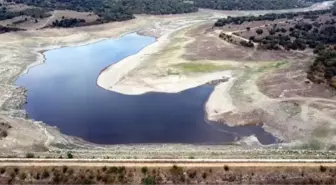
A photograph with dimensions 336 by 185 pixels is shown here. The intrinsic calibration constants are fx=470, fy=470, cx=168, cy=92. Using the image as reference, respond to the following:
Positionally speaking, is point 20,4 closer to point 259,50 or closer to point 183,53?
point 183,53

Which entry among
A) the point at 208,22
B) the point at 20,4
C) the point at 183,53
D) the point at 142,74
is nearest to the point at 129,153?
the point at 142,74

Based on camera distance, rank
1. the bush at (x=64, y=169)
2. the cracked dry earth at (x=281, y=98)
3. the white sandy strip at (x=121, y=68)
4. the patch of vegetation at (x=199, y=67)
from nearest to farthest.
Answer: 1. the bush at (x=64, y=169)
2. the cracked dry earth at (x=281, y=98)
3. the white sandy strip at (x=121, y=68)
4. the patch of vegetation at (x=199, y=67)

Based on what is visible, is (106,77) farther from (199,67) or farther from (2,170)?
(2,170)

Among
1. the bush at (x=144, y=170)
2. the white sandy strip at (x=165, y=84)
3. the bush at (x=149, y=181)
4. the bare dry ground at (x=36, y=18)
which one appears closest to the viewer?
the bush at (x=149, y=181)

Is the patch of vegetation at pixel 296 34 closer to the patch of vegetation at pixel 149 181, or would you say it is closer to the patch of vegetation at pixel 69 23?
the patch of vegetation at pixel 69 23

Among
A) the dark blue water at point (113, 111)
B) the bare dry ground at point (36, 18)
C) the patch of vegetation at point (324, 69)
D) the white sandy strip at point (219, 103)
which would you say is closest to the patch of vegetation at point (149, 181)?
the dark blue water at point (113, 111)

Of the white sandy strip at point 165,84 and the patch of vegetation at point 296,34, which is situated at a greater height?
the patch of vegetation at point 296,34

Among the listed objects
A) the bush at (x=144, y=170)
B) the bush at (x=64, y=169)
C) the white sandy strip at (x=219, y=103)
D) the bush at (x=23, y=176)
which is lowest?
the white sandy strip at (x=219, y=103)
